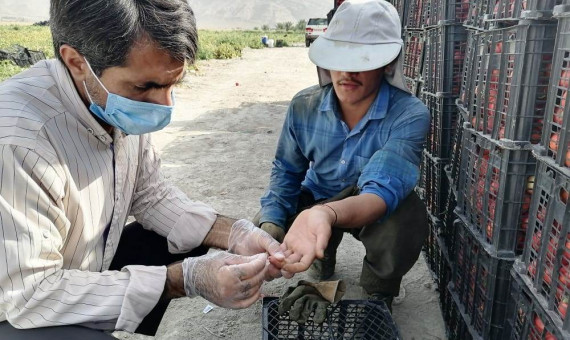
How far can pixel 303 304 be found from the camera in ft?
6.44

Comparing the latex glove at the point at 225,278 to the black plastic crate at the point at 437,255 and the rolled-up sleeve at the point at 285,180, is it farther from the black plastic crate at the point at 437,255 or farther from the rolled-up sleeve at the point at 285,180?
the black plastic crate at the point at 437,255

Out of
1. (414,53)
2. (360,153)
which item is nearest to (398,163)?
(360,153)

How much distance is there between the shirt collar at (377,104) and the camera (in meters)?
2.27

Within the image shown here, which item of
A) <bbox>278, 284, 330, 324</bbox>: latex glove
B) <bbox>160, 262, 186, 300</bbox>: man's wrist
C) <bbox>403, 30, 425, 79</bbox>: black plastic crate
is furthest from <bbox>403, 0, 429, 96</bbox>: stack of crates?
<bbox>160, 262, 186, 300</bbox>: man's wrist

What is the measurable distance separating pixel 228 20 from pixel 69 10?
13281 cm

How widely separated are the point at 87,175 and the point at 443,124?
6.22ft

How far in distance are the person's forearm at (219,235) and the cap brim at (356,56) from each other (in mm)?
860

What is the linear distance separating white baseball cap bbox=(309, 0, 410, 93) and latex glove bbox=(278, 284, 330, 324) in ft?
3.28

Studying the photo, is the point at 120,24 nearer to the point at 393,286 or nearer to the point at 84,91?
the point at 84,91

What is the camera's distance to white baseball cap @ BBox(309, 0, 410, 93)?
6.97 ft

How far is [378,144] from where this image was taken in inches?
90.7

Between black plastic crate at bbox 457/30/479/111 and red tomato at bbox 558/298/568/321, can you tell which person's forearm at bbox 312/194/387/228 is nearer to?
black plastic crate at bbox 457/30/479/111

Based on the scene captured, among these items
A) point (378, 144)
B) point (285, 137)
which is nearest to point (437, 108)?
point (378, 144)

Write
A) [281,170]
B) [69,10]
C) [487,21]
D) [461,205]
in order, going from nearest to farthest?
[69,10] < [487,21] < [461,205] < [281,170]
